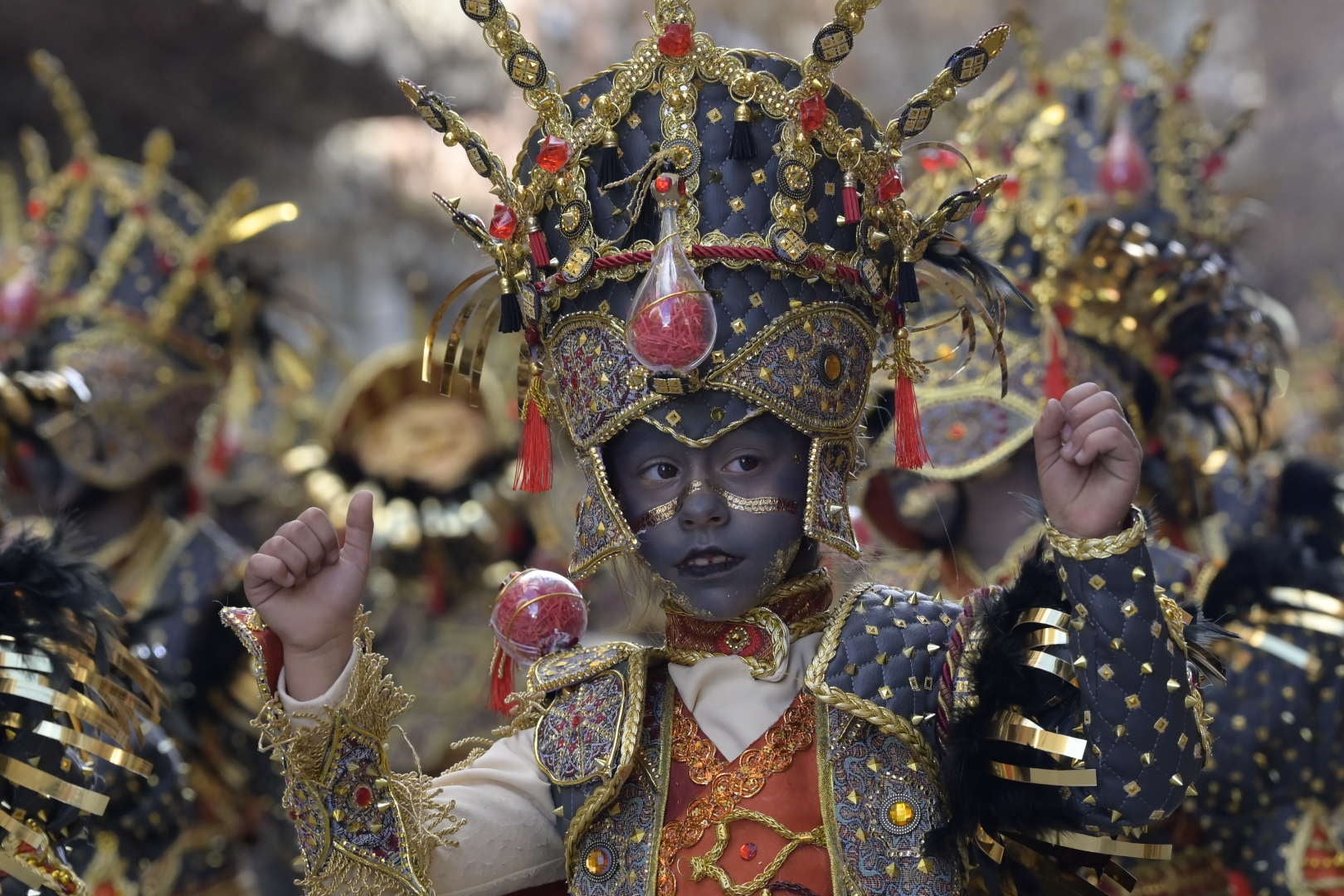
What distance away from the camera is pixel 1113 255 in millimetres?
4691

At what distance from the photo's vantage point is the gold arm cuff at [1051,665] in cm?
261

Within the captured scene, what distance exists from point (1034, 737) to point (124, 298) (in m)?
4.68

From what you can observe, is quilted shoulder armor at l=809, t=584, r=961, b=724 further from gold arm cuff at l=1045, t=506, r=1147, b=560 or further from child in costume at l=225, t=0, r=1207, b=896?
gold arm cuff at l=1045, t=506, r=1147, b=560

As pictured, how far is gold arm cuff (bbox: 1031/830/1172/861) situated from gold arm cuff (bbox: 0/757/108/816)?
1674 millimetres

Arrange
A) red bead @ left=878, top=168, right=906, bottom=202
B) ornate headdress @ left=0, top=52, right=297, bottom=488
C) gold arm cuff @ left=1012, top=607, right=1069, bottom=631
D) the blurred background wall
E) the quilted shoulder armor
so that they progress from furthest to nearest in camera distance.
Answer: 1. the blurred background wall
2. ornate headdress @ left=0, top=52, right=297, bottom=488
3. red bead @ left=878, top=168, right=906, bottom=202
4. the quilted shoulder armor
5. gold arm cuff @ left=1012, top=607, right=1069, bottom=631

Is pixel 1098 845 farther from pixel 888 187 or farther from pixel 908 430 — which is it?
pixel 888 187

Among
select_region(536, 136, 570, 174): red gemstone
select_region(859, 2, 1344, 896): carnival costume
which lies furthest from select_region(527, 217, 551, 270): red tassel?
select_region(859, 2, 1344, 896): carnival costume

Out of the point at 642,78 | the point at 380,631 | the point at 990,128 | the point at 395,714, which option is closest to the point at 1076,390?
the point at 642,78

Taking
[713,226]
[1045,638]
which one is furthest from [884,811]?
[713,226]

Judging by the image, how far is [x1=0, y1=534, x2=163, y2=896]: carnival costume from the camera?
3.11 metres

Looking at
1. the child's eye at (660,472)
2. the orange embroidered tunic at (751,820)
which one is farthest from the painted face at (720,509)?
the orange embroidered tunic at (751,820)

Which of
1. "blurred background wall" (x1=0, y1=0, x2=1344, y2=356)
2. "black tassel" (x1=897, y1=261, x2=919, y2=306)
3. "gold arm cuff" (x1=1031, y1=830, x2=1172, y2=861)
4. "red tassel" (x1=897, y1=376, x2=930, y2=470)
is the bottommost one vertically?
"gold arm cuff" (x1=1031, y1=830, x2=1172, y2=861)

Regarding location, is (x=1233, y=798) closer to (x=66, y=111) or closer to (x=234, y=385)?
(x=66, y=111)

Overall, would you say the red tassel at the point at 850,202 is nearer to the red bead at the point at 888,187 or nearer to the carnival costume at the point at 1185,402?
the red bead at the point at 888,187
